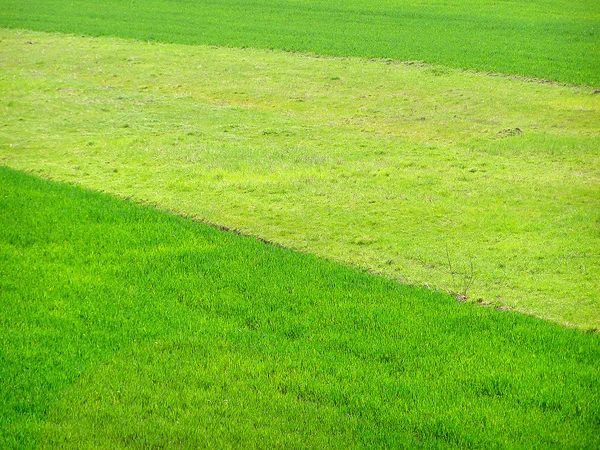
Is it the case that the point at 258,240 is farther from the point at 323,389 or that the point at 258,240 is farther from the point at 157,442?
the point at 157,442

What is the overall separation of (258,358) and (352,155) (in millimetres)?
8412

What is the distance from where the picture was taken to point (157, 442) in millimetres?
5809

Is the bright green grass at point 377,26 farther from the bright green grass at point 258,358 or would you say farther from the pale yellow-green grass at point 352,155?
the bright green grass at point 258,358

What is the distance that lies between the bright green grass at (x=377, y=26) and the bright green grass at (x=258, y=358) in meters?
15.1

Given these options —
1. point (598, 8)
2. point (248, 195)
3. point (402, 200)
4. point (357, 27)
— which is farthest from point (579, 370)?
point (598, 8)

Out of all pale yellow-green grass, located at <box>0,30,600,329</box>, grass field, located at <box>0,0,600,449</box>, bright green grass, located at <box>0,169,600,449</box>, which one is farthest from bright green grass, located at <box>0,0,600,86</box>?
bright green grass, located at <box>0,169,600,449</box>

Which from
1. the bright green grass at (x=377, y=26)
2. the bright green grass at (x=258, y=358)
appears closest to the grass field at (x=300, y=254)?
the bright green grass at (x=258, y=358)

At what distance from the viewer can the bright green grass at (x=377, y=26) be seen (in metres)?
24.4

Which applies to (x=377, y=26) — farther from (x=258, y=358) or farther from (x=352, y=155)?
(x=258, y=358)

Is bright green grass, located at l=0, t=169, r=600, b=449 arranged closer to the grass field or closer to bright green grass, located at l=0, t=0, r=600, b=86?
the grass field

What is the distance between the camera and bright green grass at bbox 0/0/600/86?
80.2 ft

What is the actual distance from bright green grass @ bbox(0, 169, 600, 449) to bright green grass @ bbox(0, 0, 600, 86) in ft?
49.5

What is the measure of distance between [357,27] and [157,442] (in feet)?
87.3

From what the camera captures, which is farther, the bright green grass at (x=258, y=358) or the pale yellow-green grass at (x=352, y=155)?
the pale yellow-green grass at (x=352, y=155)
